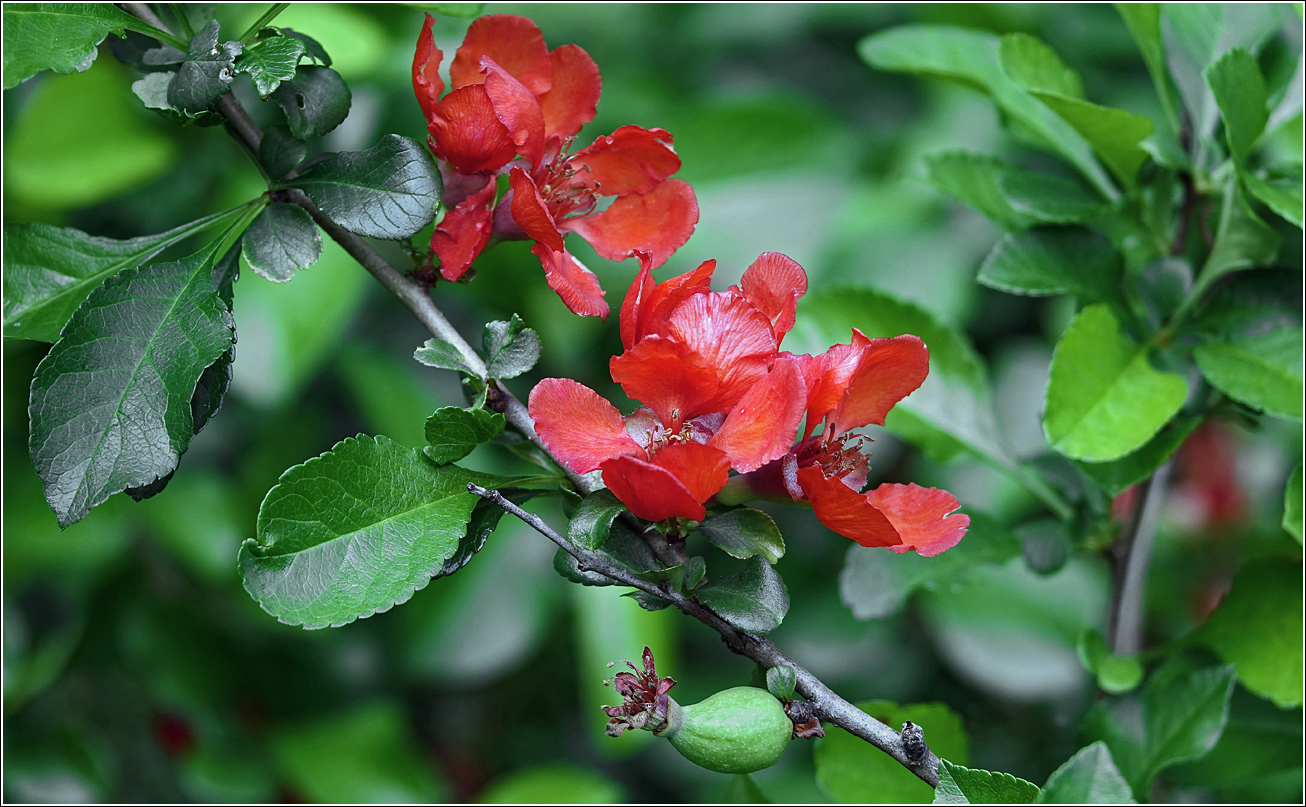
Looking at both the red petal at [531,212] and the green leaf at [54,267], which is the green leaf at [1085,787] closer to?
the red petal at [531,212]

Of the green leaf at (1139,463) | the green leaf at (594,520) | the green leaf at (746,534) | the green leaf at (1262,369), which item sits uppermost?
the green leaf at (594,520)

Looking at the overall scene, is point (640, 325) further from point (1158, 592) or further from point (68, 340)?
point (1158, 592)

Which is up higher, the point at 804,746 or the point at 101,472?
the point at 101,472

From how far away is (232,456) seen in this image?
1633 mm

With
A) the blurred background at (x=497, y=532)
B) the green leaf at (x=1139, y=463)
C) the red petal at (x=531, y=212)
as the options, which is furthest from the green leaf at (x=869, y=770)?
the red petal at (x=531, y=212)

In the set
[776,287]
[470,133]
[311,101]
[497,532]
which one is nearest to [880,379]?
[776,287]

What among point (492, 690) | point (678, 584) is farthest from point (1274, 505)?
point (678, 584)

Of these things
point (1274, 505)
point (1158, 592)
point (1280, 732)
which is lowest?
point (1158, 592)

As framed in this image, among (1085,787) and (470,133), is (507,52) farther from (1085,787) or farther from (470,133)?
(1085,787)

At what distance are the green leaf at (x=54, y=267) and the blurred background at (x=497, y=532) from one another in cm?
50

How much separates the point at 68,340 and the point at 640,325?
1.07 ft

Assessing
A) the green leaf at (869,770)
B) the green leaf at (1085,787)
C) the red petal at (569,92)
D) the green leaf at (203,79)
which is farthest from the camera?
the green leaf at (869,770)

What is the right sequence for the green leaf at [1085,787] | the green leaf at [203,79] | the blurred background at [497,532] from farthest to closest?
the blurred background at [497,532]
the green leaf at [203,79]
the green leaf at [1085,787]

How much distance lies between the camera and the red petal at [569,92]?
28.0 inches
